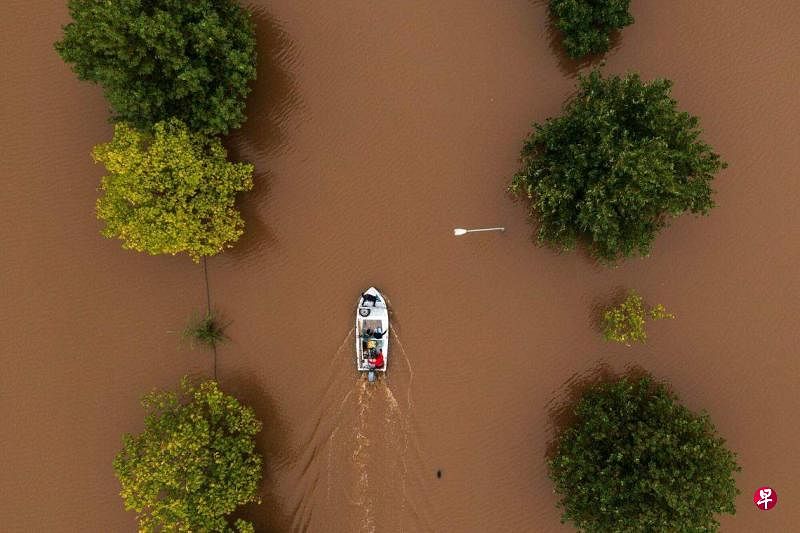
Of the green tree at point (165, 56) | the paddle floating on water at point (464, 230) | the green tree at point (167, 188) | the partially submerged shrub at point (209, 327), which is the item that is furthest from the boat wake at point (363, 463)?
the green tree at point (165, 56)

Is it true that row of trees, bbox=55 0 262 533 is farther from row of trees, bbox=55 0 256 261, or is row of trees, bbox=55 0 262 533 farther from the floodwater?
the floodwater

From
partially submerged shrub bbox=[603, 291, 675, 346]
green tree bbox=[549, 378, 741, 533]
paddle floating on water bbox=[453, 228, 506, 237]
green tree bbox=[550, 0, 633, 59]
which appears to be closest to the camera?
green tree bbox=[549, 378, 741, 533]

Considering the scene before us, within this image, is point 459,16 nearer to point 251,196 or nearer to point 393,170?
point 393,170

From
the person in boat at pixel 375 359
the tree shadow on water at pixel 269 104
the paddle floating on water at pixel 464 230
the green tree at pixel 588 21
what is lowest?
the person in boat at pixel 375 359

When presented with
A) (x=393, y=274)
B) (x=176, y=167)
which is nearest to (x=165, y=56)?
(x=176, y=167)

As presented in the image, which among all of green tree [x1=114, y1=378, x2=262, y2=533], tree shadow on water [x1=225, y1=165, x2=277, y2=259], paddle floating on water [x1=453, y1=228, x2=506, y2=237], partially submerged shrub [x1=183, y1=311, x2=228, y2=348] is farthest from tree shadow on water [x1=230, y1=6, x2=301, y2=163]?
green tree [x1=114, y1=378, x2=262, y2=533]

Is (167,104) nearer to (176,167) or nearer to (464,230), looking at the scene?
(176,167)

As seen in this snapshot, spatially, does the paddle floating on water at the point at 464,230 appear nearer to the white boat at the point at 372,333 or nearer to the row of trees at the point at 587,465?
the white boat at the point at 372,333
